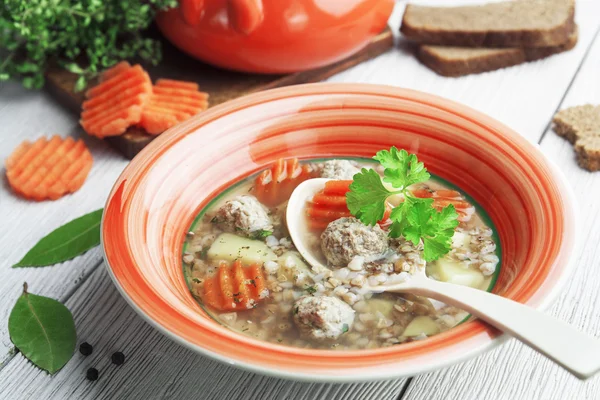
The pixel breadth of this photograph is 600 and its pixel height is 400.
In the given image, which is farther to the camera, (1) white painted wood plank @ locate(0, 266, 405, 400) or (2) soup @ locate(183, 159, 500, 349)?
(1) white painted wood plank @ locate(0, 266, 405, 400)

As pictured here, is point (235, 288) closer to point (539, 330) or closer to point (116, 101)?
point (539, 330)

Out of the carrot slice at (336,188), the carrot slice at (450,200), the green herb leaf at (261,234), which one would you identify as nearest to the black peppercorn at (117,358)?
the green herb leaf at (261,234)

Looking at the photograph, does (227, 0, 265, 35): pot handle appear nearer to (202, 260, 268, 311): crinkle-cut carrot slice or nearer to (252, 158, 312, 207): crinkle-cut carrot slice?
(252, 158, 312, 207): crinkle-cut carrot slice

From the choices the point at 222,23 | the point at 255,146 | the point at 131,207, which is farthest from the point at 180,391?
the point at 222,23

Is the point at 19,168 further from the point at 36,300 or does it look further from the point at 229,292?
the point at 229,292

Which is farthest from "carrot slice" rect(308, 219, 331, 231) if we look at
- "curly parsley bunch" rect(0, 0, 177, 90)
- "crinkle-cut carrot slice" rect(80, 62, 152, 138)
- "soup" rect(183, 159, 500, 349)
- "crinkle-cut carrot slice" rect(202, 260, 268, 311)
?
"curly parsley bunch" rect(0, 0, 177, 90)
